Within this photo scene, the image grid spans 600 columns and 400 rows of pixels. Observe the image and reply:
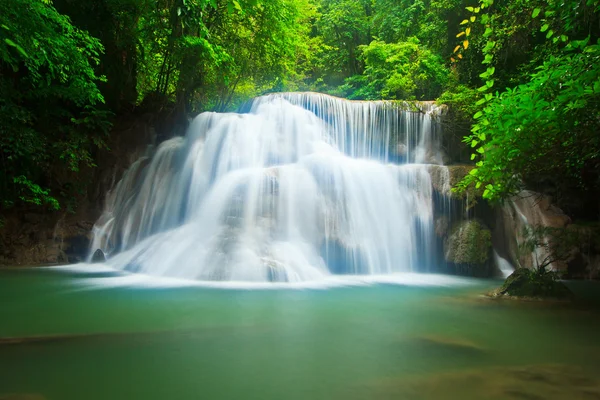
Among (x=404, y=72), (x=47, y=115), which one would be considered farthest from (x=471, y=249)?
(x=47, y=115)

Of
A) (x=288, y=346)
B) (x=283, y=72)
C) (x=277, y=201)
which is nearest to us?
(x=288, y=346)

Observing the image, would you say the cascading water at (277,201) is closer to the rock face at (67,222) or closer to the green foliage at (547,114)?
the rock face at (67,222)

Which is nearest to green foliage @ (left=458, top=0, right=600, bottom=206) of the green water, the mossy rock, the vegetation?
the vegetation

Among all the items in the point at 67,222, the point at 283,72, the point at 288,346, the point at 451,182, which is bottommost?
the point at 288,346

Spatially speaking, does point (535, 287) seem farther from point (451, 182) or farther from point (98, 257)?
point (98, 257)

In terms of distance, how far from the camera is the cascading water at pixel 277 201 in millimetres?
8430

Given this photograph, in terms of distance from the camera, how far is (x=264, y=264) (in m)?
7.73

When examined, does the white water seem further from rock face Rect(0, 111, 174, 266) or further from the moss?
rock face Rect(0, 111, 174, 266)

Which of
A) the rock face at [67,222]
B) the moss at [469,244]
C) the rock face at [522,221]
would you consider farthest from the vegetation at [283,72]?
the moss at [469,244]

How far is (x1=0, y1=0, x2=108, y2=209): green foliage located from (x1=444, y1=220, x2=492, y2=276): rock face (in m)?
8.82

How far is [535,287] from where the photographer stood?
20.2ft

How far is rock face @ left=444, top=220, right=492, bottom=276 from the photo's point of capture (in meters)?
9.32

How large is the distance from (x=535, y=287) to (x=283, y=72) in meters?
12.5

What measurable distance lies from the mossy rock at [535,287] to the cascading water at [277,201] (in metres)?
3.36
